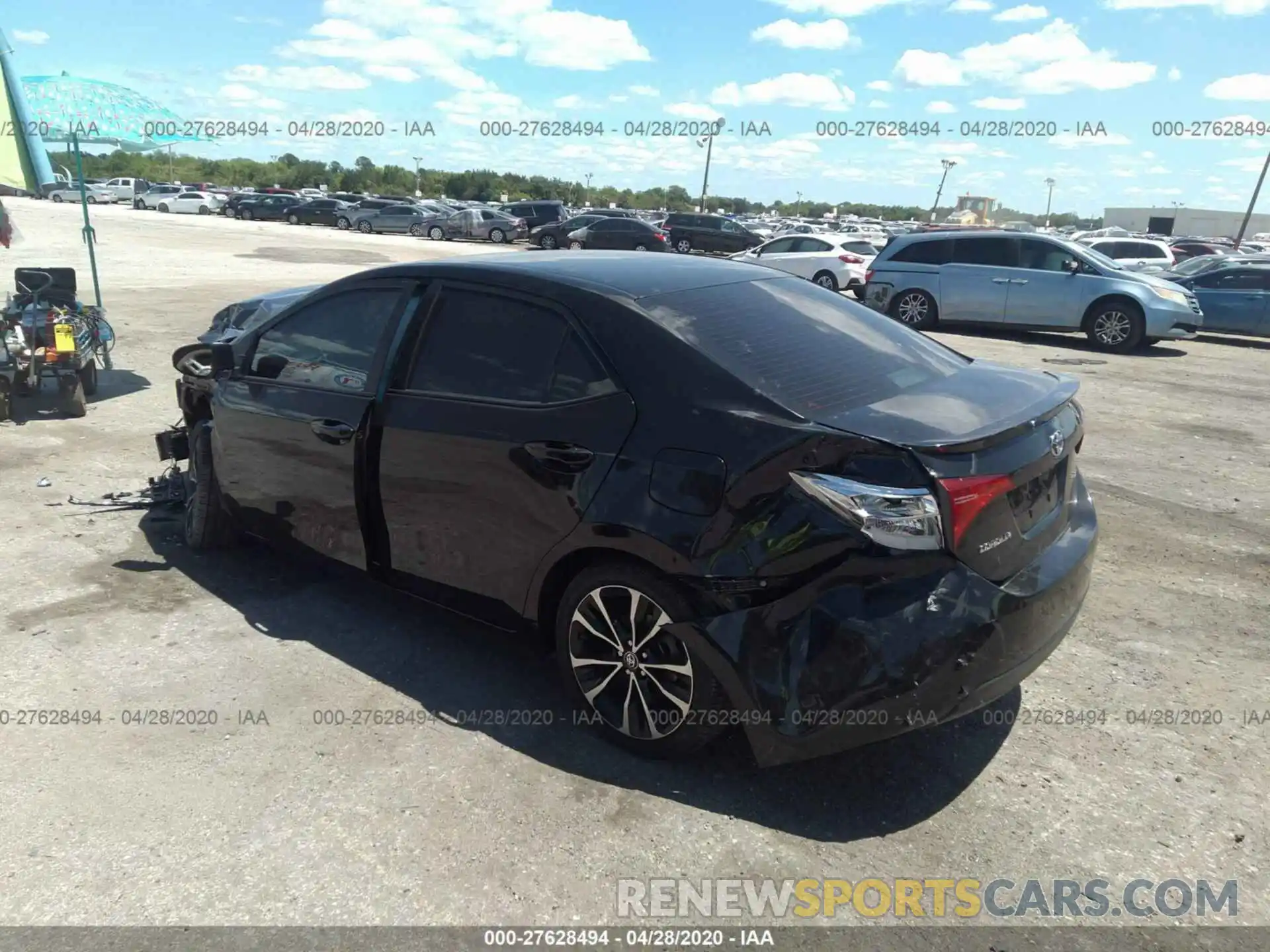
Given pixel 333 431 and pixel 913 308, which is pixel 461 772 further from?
pixel 913 308

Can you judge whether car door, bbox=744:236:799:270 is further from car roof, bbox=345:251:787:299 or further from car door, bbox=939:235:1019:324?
car roof, bbox=345:251:787:299

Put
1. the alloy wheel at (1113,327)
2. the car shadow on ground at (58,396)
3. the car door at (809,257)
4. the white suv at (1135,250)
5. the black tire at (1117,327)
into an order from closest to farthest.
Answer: the car shadow on ground at (58,396) → the black tire at (1117,327) → the alloy wheel at (1113,327) → the car door at (809,257) → the white suv at (1135,250)

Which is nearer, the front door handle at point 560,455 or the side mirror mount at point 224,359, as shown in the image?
the front door handle at point 560,455

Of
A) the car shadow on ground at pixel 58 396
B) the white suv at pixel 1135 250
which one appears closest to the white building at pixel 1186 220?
the white suv at pixel 1135 250

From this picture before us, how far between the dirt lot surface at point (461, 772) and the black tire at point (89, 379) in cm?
352

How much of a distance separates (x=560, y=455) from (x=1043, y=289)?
13.7 meters

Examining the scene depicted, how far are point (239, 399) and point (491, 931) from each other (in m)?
3.07

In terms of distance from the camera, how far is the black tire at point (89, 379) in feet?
27.6

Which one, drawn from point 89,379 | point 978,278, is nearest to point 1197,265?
point 978,278

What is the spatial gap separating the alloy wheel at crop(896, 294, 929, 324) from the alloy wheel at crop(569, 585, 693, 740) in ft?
45.2

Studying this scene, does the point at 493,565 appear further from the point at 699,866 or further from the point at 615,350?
the point at 699,866

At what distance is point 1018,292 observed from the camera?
15.0 m

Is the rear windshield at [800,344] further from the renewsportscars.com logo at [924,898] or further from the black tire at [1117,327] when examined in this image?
the black tire at [1117,327]

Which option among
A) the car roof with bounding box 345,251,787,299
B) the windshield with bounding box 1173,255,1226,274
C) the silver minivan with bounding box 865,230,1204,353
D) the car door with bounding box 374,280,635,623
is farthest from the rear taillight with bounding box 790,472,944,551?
the windshield with bounding box 1173,255,1226,274
